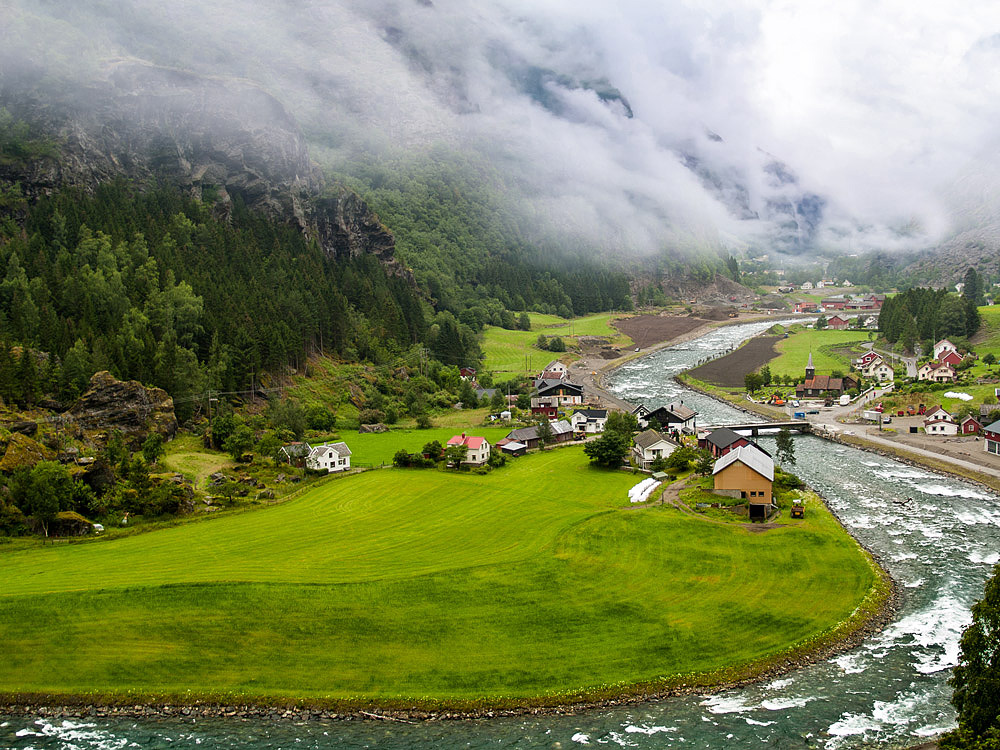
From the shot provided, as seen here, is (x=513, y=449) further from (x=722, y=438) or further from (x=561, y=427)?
(x=722, y=438)

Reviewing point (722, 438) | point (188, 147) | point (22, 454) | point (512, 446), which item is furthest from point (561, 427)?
point (188, 147)

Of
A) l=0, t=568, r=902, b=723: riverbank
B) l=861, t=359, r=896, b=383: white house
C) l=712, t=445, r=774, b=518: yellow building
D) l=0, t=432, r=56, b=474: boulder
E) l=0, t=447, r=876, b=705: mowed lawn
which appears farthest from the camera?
l=861, t=359, r=896, b=383: white house

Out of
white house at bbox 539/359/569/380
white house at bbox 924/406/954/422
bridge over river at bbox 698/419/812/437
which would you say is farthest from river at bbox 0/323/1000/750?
white house at bbox 539/359/569/380

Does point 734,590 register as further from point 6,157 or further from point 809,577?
point 6,157

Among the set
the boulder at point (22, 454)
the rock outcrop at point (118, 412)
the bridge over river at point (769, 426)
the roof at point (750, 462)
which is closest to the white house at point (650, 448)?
the roof at point (750, 462)

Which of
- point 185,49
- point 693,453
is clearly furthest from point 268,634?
point 185,49

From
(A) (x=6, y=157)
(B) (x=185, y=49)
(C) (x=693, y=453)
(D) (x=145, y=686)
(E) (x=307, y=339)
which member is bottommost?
(D) (x=145, y=686)

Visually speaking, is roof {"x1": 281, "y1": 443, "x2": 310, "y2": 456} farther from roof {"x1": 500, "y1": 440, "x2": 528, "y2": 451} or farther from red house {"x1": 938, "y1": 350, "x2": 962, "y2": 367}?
red house {"x1": 938, "y1": 350, "x2": 962, "y2": 367}

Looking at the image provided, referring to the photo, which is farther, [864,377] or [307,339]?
[864,377]
